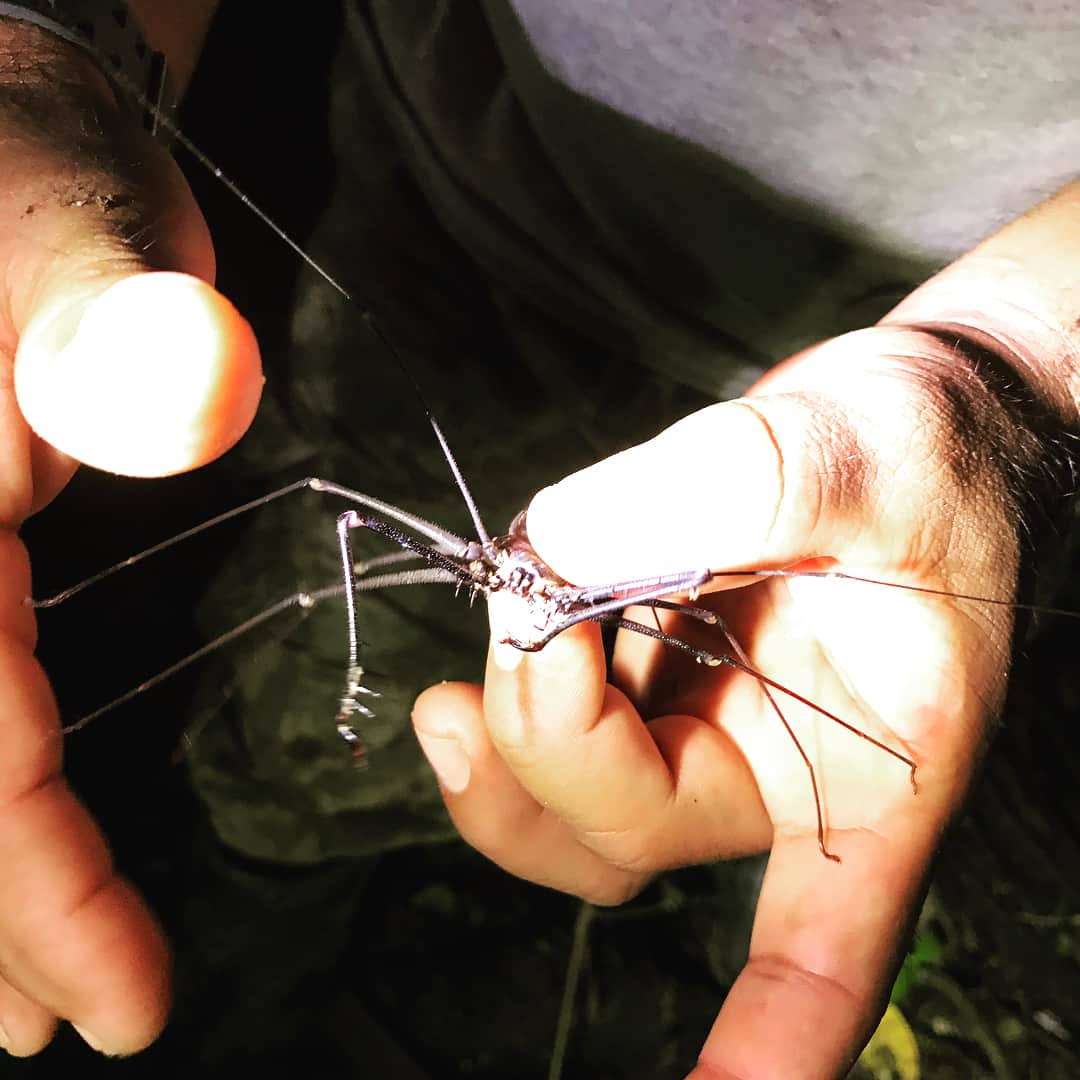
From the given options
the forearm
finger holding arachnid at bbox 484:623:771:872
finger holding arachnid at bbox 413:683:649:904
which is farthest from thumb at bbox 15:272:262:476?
the forearm

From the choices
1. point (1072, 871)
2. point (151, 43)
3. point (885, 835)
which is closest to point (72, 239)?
point (151, 43)

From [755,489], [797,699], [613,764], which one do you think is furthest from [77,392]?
[797,699]

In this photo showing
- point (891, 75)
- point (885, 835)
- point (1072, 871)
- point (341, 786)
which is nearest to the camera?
point (885, 835)

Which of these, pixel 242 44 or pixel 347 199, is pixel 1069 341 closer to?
pixel 347 199

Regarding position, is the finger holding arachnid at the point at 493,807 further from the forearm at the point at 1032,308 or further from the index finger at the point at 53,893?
the forearm at the point at 1032,308

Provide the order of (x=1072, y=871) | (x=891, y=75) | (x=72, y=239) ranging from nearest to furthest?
(x=72, y=239) < (x=891, y=75) < (x=1072, y=871)

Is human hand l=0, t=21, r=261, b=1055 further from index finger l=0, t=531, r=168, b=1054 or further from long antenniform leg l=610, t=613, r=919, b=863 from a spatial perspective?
long antenniform leg l=610, t=613, r=919, b=863

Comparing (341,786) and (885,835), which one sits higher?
(885,835)
